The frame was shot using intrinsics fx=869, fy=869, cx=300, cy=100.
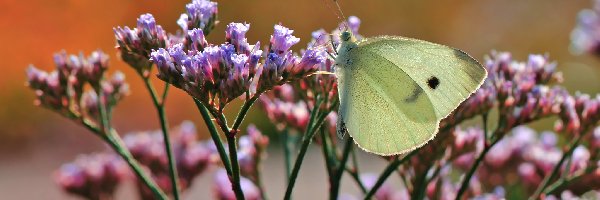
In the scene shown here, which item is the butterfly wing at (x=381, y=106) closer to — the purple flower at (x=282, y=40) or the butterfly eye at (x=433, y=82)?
the butterfly eye at (x=433, y=82)

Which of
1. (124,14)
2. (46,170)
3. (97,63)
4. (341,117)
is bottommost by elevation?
(341,117)

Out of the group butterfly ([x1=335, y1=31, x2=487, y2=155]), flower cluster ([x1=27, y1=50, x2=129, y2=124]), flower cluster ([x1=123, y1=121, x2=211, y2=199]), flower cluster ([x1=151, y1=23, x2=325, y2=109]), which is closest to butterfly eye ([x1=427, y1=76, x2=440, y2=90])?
butterfly ([x1=335, y1=31, x2=487, y2=155])

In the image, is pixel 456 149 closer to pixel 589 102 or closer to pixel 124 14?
pixel 589 102

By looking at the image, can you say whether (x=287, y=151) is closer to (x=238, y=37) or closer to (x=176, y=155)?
(x=238, y=37)

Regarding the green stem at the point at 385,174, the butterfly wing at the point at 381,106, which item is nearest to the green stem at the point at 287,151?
the butterfly wing at the point at 381,106

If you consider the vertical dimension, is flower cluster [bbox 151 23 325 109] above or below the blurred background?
below

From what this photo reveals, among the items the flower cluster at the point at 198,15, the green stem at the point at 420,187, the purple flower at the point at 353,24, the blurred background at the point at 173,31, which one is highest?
the blurred background at the point at 173,31

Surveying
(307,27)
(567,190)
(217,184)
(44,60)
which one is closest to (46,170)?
(44,60)

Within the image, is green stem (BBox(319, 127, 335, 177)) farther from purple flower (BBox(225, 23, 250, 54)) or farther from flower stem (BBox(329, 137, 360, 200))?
purple flower (BBox(225, 23, 250, 54))
